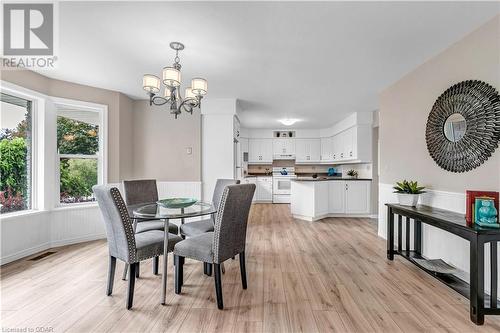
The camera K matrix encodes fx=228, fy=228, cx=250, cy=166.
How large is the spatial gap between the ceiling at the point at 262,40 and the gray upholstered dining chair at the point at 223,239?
1470 millimetres

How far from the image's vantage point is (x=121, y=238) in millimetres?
1885

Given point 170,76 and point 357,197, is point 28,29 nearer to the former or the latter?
point 170,76

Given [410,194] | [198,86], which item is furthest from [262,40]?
[410,194]

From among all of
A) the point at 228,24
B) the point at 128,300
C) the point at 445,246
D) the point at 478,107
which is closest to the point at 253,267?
the point at 128,300

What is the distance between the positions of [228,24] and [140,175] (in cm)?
328

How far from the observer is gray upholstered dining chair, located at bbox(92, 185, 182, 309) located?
1835mm

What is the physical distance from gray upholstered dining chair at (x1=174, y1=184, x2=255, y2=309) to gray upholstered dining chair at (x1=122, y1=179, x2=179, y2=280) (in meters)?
0.66

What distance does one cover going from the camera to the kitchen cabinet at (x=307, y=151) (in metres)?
7.36

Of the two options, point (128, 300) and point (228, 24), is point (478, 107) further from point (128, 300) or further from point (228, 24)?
point (128, 300)

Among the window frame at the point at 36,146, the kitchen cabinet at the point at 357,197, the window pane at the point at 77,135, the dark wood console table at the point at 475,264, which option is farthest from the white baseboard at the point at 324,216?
the window frame at the point at 36,146

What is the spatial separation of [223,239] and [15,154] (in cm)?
312

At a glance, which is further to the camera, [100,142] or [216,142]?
[216,142]

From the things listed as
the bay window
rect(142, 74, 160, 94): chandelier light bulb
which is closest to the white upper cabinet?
the bay window

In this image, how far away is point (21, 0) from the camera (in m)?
1.84
